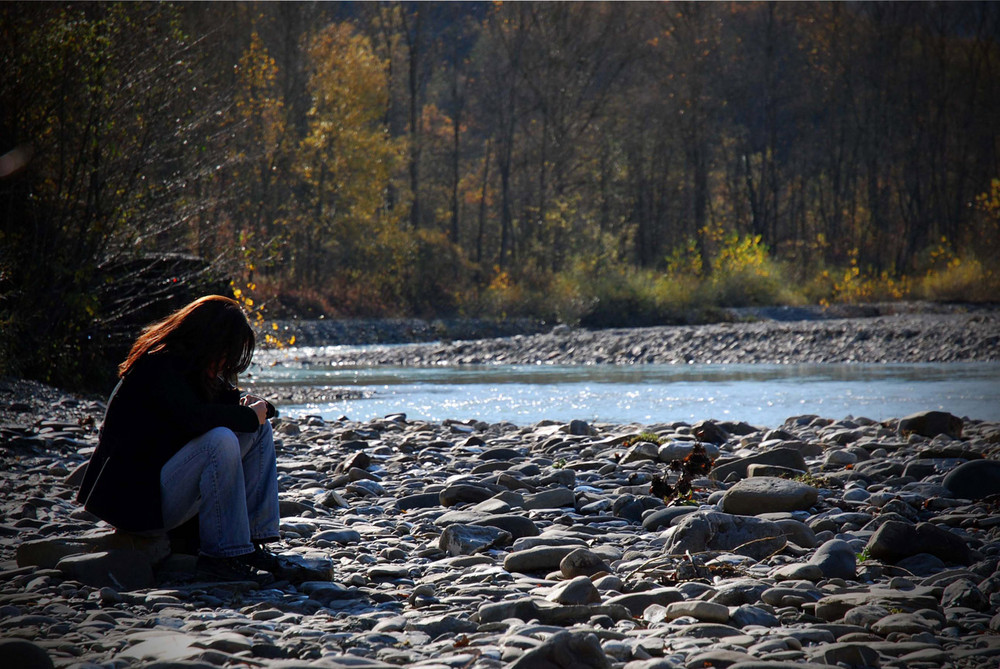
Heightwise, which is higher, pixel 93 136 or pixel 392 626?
pixel 93 136

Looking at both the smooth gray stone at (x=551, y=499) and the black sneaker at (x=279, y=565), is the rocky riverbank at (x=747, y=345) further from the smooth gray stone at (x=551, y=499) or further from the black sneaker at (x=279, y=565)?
the black sneaker at (x=279, y=565)

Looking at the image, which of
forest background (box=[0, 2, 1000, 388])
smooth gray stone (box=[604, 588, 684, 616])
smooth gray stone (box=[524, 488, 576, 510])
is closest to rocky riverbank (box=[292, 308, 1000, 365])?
forest background (box=[0, 2, 1000, 388])

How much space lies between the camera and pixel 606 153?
1262 inches

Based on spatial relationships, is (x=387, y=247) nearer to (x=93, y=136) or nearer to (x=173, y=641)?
(x=93, y=136)

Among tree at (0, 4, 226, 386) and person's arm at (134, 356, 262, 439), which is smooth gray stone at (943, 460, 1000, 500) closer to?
person's arm at (134, 356, 262, 439)

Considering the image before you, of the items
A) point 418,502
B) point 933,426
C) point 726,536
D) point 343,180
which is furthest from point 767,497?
point 343,180

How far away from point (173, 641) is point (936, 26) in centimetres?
3305

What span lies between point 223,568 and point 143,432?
62 cm

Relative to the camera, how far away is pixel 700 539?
12.6 feet

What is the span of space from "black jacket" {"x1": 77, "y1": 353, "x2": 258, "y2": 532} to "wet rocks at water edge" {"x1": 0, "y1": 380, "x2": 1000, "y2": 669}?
170 millimetres

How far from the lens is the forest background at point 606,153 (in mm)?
24344

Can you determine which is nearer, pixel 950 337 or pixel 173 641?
pixel 173 641

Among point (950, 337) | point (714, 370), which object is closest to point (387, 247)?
point (714, 370)

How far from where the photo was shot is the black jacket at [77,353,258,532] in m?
3.38
